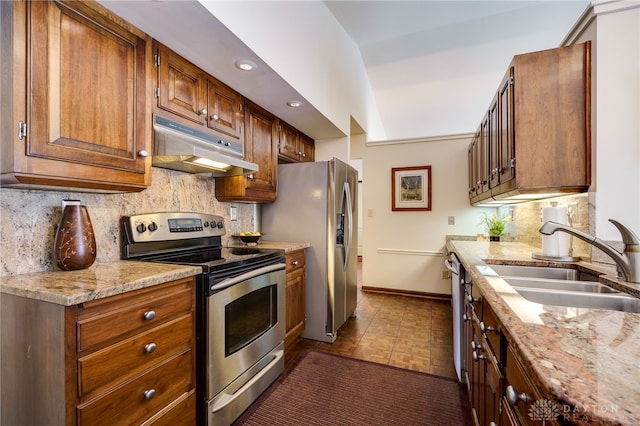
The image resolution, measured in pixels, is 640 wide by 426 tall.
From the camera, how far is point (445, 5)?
2.89m

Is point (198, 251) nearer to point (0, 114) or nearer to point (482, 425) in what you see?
point (0, 114)

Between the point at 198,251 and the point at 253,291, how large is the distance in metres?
0.55

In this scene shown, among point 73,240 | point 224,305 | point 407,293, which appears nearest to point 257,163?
point 224,305

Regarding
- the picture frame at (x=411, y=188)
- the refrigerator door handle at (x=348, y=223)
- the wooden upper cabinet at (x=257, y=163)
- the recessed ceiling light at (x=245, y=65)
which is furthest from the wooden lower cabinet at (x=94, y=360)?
the picture frame at (x=411, y=188)

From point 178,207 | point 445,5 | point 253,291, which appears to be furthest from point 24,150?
point 445,5

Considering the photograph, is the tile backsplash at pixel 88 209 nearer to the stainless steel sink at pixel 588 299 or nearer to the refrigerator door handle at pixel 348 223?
the refrigerator door handle at pixel 348 223

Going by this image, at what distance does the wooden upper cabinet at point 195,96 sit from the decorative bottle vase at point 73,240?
708 millimetres

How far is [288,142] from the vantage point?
306cm

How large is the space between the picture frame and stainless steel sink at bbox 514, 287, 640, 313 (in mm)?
3066

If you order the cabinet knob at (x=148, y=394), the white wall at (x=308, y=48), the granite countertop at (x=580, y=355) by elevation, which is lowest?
the cabinet knob at (x=148, y=394)

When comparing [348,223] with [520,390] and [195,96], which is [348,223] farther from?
[520,390]

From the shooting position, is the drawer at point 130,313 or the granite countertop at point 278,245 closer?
the drawer at point 130,313

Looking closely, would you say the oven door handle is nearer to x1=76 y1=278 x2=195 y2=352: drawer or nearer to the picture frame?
x1=76 y1=278 x2=195 y2=352: drawer

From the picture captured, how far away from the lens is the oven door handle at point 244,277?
1530 millimetres
